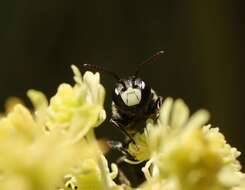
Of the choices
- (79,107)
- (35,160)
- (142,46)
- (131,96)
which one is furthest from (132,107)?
(142,46)

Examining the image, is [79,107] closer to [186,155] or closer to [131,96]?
[186,155]

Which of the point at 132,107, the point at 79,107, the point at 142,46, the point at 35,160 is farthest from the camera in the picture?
the point at 142,46

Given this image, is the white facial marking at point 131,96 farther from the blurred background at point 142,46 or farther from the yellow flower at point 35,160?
the blurred background at point 142,46

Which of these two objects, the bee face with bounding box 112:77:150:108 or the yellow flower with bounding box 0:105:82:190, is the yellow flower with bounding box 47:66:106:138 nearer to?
the yellow flower with bounding box 0:105:82:190

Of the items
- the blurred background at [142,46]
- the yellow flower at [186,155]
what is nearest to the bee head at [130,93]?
the yellow flower at [186,155]

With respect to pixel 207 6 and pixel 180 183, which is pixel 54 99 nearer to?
pixel 180 183

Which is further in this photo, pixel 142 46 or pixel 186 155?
pixel 142 46
